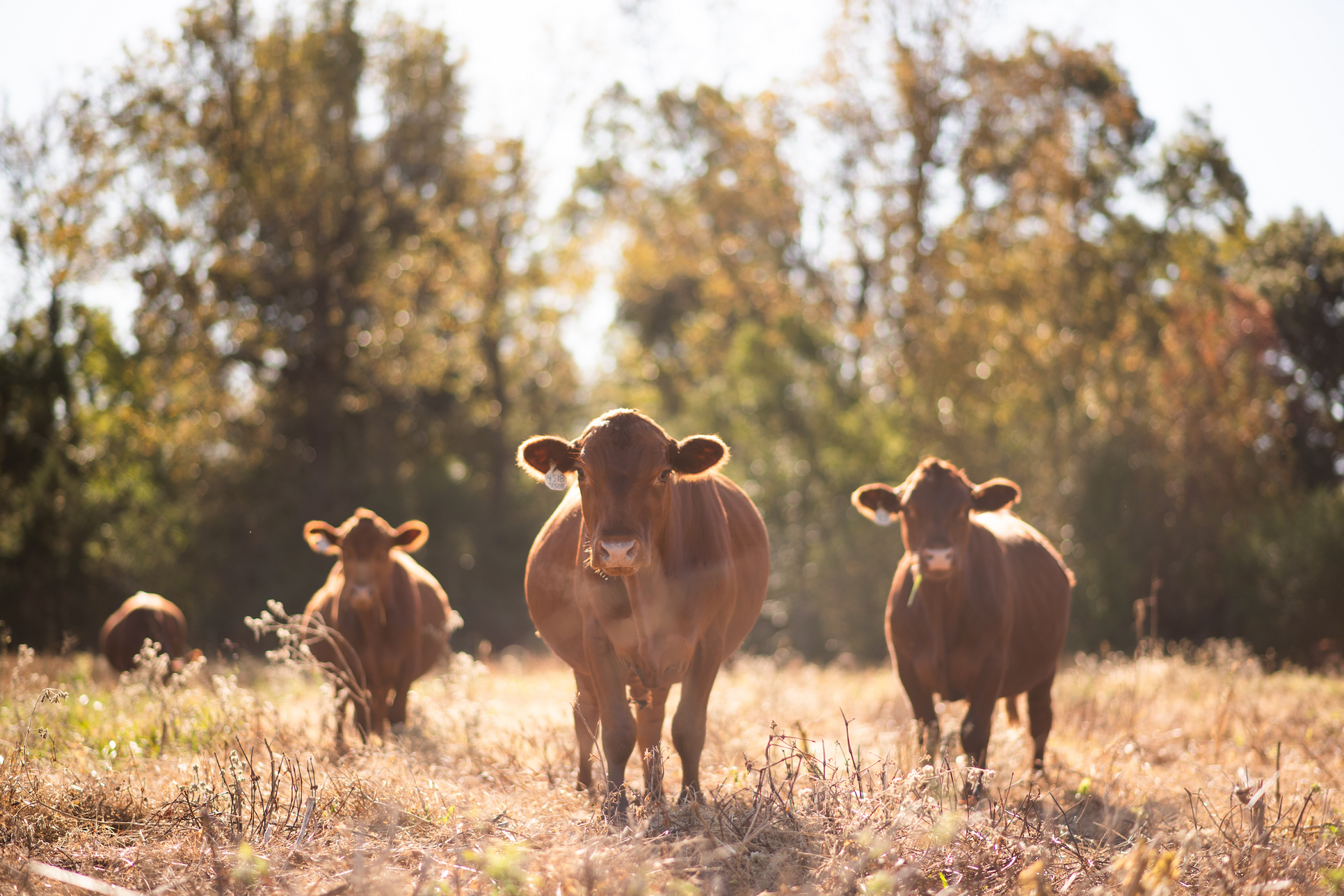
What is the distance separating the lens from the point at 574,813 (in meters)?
5.07

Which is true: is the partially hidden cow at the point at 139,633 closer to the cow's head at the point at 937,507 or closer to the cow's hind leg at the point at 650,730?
the cow's hind leg at the point at 650,730

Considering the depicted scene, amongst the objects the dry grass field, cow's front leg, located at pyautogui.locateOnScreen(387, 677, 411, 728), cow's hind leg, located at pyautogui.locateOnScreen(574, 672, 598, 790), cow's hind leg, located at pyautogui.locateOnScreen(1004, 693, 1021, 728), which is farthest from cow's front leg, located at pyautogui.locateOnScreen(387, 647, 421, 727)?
cow's hind leg, located at pyautogui.locateOnScreen(1004, 693, 1021, 728)

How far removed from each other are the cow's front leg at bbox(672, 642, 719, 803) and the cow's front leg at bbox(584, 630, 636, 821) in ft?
0.91

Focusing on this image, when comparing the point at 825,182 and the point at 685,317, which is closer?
the point at 825,182

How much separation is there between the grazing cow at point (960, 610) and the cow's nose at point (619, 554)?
97.2 inches

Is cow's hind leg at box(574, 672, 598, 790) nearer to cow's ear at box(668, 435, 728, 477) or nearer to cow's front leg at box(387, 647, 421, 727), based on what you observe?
cow's ear at box(668, 435, 728, 477)

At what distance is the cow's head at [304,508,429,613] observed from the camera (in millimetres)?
8106

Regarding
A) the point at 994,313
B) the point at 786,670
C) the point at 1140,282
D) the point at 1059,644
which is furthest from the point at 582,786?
the point at 1140,282

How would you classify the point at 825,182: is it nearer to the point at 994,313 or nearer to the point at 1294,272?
the point at 994,313

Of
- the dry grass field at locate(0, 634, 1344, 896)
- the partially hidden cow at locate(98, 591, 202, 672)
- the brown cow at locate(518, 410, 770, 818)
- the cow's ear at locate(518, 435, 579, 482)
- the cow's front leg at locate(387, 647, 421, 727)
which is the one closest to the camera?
the dry grass field at locate(0, 634, 1344, 896)

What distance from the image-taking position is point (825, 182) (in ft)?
75.2

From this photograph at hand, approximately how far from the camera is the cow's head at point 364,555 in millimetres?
8106

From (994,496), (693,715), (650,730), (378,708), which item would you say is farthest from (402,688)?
(994,496)

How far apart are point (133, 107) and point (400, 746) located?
1777cm
